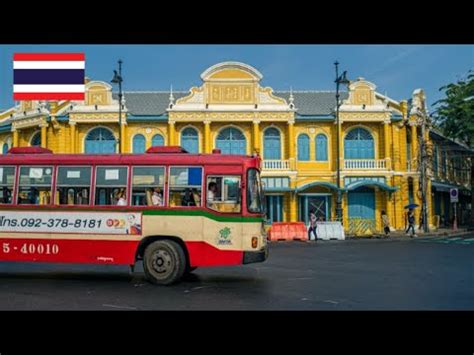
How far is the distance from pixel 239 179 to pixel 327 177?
21.6 metres

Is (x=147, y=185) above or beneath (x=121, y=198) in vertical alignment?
above

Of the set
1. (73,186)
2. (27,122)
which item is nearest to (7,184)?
(73,186)

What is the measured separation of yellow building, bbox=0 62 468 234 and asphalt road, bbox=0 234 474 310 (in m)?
15.9

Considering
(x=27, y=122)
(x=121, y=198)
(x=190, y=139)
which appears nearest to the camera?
(x=121, y=198)

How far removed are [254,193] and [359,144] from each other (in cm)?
2264

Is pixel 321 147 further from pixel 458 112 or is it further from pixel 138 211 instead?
pixel 138 211

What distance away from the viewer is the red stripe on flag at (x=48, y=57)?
941cm

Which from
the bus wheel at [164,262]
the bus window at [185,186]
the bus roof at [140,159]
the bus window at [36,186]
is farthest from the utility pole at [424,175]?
the bus window at [36,186]

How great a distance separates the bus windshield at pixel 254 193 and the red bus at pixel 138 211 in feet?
0.08

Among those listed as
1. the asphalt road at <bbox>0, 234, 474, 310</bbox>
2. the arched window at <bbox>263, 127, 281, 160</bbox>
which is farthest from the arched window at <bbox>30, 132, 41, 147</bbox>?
the asphalt road at <bbox>0, 234, 474, 310</bbox>

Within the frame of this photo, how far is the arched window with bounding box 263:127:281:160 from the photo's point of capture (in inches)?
1227

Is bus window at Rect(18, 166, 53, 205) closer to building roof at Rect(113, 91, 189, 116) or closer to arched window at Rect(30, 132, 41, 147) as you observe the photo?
building roof at Rect(113, 91, 189, 116)

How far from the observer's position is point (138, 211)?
1040 centimetres

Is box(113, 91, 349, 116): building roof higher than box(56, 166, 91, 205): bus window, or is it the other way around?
box(113, 91, 349, 116): building roof
